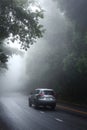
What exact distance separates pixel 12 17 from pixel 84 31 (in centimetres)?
1447

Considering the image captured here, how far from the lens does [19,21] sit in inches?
757

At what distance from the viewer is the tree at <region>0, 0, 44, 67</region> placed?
18.2 meters

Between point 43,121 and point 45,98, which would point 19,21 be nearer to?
point 43,121

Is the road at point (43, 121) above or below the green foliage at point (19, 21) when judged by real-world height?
below

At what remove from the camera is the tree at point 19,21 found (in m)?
18.2

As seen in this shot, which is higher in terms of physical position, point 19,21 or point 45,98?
point 19,21

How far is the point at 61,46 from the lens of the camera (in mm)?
41781

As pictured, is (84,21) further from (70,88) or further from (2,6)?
(2,6)

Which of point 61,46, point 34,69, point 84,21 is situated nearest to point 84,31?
point 84,21

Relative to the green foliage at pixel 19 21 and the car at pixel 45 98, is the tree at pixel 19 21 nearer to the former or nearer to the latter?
the green foliage at pixel 19 21

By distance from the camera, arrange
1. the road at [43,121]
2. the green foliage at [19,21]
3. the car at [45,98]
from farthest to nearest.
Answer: the car at [45,98]
the green foliage at [19,21]
the road at [43,121]

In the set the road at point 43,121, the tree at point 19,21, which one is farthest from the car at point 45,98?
the tree at point 19,21

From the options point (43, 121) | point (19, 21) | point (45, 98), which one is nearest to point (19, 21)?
point (19, 21)

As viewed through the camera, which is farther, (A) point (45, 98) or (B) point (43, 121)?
(A) point (45, 98)
